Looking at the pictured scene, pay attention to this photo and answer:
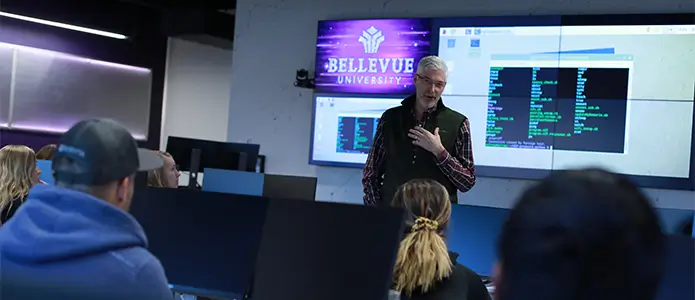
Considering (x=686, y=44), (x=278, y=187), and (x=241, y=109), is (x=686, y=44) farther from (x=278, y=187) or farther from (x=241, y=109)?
(x=241, y=109)

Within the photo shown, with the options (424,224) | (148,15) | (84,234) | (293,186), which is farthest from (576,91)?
(148,15)

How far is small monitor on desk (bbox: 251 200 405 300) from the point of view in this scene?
1.87 meters

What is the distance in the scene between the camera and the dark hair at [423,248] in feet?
6.35

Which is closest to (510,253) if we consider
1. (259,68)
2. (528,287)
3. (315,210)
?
(528,287)

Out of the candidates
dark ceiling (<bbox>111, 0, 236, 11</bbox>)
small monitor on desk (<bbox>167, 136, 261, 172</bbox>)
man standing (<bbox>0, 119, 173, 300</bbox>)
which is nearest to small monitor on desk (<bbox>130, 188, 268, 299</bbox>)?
man standing (<bbox>0, 119, 173, 300</bbox>)

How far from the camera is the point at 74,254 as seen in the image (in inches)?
51.9

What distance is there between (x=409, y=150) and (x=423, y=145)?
13cm

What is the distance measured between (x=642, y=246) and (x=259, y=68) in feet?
18.8

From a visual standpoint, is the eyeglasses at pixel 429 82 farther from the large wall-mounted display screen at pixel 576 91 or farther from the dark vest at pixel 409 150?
the large wall-mounted display screen at pixel 576 91

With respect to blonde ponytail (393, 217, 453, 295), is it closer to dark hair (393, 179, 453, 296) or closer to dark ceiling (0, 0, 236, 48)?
dark hair (393, 179, 453, 296)

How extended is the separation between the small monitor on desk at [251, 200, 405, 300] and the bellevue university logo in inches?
146

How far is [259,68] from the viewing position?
629 cm

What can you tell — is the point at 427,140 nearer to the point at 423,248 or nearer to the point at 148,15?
the point at 423,248

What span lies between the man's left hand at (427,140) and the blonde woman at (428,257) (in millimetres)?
757
